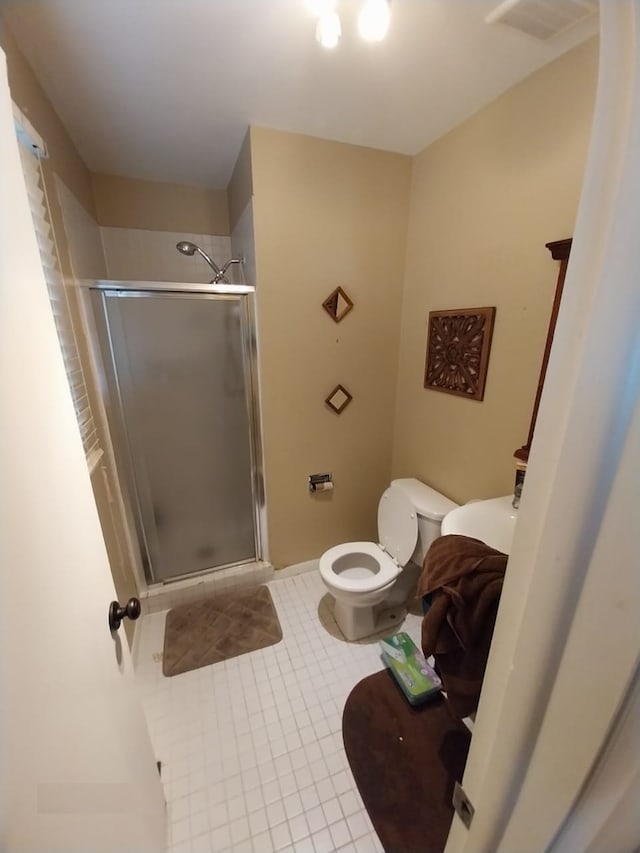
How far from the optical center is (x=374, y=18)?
0.85 meters

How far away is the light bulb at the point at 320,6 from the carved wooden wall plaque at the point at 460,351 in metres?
1.06

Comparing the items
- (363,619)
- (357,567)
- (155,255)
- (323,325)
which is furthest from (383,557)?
(155,255)

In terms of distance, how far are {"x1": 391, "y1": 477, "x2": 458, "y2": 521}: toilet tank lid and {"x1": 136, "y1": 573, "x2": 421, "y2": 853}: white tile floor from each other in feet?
2.30

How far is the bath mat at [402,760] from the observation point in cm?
108

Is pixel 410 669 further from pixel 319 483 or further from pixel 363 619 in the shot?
A: pixel 319 483

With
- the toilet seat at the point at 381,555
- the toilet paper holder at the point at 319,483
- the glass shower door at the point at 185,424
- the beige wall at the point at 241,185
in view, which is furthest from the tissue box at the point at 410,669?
the beige wall at the point at 241,185

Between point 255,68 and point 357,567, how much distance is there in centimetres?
222

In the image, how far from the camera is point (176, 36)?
3.37 feet

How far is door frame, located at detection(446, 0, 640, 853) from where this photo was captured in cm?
29

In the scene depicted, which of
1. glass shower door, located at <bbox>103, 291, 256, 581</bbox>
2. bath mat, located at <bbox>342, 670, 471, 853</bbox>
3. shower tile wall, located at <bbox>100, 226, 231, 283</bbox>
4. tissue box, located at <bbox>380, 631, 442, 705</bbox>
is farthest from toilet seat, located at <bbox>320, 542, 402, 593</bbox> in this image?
shower tile wall, located at <bbox>100, 226, 231, 283</bbox>

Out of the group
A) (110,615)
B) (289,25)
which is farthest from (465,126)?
(110,615)

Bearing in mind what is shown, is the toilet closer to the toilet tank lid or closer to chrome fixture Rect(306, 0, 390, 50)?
the toilet tank lid

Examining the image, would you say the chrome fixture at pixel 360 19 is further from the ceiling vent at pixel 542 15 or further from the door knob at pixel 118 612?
the door knob at pixel 118 612

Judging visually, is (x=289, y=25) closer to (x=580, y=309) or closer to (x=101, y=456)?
(x=580, y=309)
